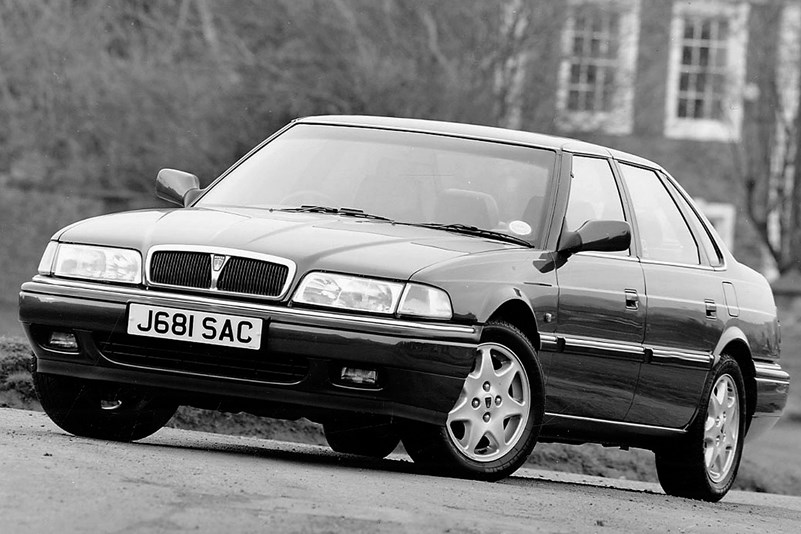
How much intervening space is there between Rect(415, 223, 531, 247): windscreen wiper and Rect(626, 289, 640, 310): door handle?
71cm

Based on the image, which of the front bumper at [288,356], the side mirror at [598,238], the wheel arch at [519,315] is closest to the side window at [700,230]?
→ the side mirror at [598,238]

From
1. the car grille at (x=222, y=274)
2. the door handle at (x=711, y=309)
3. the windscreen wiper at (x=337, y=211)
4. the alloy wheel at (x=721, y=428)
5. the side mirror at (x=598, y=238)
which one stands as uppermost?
the windscreen wiper at (x=337, y=211)

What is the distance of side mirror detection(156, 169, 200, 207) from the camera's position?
899 centimetres

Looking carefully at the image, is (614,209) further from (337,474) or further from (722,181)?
(722,181)

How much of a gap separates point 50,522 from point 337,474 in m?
2.05

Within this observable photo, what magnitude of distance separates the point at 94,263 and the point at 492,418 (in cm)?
174

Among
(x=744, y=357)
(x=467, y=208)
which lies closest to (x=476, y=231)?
(x=467, y=208)

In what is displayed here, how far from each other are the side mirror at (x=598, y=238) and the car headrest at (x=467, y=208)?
1.12ft

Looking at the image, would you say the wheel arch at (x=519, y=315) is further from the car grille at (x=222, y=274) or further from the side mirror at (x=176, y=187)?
the side mirror at (x=176, y=187)

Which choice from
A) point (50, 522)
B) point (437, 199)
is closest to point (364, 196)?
point (437, 199)

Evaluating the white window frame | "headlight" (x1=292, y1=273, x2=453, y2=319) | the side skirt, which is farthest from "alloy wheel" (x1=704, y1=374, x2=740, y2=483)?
the white window frame

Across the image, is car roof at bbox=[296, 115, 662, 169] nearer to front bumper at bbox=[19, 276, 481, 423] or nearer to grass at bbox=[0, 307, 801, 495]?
front bumper at bbox=[19, 276, 481, 423]

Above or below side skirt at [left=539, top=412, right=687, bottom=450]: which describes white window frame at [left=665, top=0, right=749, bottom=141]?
above

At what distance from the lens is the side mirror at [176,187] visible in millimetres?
8992
